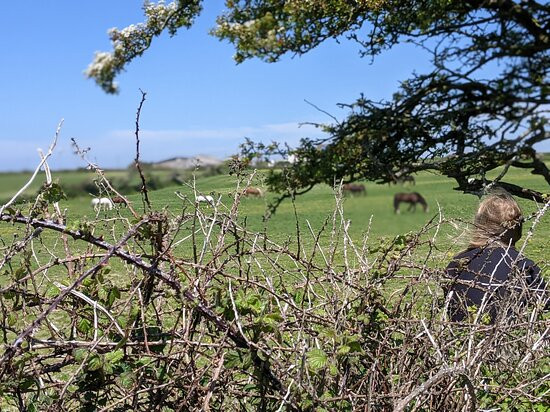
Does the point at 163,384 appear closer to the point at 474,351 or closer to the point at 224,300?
the point at 224,300

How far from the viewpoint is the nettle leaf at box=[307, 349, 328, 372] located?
131 cm

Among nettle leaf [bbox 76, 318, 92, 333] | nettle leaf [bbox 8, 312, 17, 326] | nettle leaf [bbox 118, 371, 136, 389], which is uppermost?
nettle leaf [bbox 8, 312, 17, 326]

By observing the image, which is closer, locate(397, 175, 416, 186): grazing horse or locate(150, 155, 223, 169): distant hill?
locate(150, 155, 223, 169): distant hill

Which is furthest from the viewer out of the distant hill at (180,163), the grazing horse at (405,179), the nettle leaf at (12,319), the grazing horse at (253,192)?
the grazing horse at (405,179)

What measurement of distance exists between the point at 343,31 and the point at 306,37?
19cm

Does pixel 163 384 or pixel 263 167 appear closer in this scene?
pixel 163 384

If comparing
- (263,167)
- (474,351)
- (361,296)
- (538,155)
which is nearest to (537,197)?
(538,155)

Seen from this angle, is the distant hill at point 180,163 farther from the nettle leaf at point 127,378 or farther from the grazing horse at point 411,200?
the grazing horse at point 411,200

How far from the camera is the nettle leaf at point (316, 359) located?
4.31 ft

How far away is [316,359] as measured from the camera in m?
1.32

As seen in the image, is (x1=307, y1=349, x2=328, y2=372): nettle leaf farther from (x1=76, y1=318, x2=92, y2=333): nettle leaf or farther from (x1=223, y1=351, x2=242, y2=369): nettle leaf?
(x1=76, y1=318, x2=92, y2=333): nettle leaf

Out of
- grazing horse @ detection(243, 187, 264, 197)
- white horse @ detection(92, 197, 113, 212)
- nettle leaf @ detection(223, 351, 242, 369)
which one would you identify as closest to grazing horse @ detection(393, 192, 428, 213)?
grazing horse @ detection(243, 187, 264, 197)

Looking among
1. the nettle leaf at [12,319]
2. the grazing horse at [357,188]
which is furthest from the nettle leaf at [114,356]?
the grazing horse at [357,188]

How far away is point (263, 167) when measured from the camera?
258 centimetres
